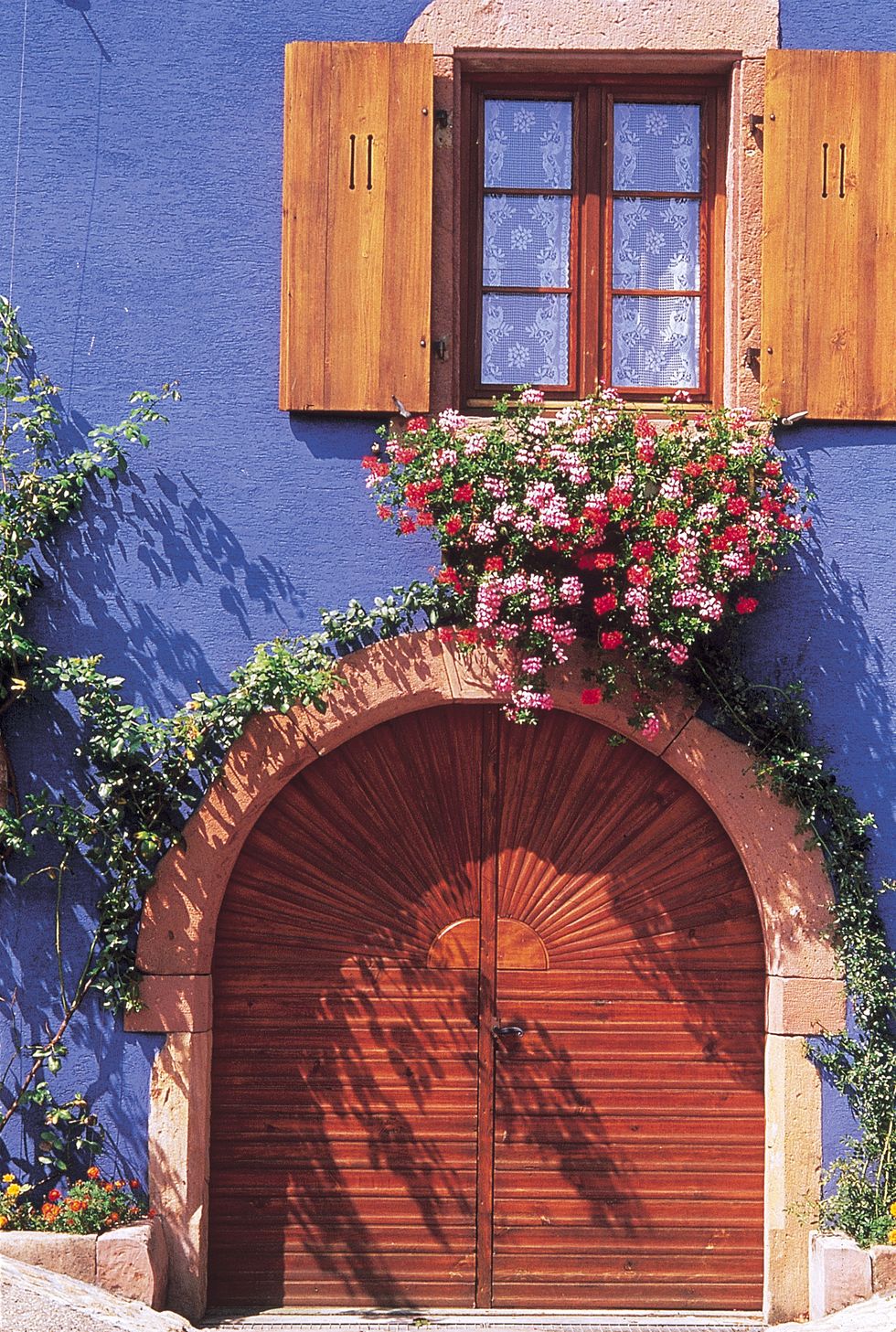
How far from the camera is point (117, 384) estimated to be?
5316mm

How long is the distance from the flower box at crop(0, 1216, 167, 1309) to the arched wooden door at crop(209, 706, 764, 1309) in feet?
1.56

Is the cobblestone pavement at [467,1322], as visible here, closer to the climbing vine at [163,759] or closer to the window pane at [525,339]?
the climbing vine at [163,759]

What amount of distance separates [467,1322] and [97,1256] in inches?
52.6

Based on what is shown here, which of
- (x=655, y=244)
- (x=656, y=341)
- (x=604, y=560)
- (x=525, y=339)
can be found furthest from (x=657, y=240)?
(x=604, y=560)

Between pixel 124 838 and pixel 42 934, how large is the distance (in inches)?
18.3

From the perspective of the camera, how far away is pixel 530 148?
5.50 metres

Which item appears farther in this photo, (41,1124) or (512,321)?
(512,321)

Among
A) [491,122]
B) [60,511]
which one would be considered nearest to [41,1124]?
[60,511]

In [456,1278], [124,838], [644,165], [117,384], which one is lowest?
[456,1278]

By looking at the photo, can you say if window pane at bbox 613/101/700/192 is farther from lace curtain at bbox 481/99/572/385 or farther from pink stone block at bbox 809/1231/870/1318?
pink stone block at bbox 809/1231/870/1318

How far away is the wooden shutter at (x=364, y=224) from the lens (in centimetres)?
525

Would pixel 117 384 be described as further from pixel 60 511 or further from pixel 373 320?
pixel 373 320

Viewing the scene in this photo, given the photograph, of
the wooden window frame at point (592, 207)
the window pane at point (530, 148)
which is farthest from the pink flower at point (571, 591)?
the window pane at point (530, 148)

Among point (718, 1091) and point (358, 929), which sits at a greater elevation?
point (358, 929)
